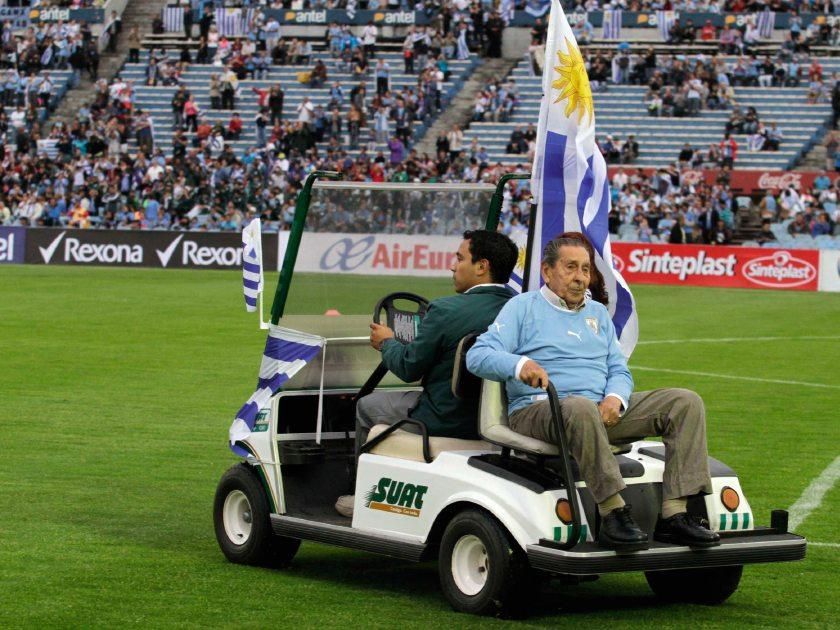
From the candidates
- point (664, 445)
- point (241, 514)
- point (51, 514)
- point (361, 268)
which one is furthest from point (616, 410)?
point (51, 514)

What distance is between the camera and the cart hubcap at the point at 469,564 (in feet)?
23.7

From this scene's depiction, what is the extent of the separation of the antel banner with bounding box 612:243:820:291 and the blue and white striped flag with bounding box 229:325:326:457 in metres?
27.2

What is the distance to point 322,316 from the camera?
858cm

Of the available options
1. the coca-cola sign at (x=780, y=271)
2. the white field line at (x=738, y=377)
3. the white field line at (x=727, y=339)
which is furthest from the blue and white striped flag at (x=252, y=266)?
the coca-cola sign at (x=780, y=271)

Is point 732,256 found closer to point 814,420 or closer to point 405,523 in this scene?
point 814,420

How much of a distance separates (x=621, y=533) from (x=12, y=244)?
36.4 meters

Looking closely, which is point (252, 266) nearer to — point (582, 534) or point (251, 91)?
point (582, 534)

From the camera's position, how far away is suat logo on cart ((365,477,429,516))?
7484 millimetres

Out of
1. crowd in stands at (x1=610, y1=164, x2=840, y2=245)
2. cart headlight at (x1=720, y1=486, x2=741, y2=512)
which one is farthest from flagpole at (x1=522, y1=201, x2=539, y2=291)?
crowd in stands at (x1=610, y1=164, x2=840, y2=245)

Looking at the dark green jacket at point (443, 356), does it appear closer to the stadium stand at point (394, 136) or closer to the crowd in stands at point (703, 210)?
the crowd in stands at point (703, 210)

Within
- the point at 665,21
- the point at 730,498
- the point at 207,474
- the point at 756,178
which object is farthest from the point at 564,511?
the point at 665,21

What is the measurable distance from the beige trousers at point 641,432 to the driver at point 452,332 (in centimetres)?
47

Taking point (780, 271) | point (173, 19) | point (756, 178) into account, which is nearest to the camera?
point (780, 271)

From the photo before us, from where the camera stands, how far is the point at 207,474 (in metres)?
→ 11.5
